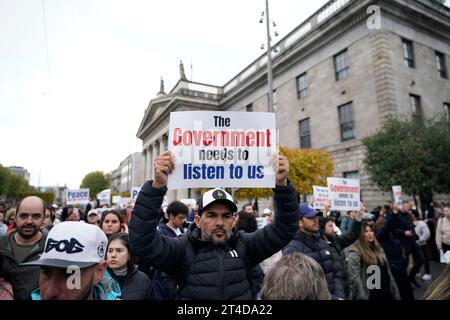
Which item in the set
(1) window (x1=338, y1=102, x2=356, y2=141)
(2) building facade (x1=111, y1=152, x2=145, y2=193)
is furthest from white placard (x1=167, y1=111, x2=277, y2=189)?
(2) building facade (x1=111, y1=152, x2=145, y2=193)

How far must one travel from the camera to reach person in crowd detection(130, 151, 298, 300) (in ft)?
6.64

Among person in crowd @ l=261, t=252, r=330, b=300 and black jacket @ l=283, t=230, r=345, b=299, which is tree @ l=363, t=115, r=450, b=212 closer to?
black jacket @ l=283, t=230, r=345, b=299

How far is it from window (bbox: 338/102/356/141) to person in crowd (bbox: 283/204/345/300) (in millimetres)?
16467

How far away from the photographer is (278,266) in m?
1.51

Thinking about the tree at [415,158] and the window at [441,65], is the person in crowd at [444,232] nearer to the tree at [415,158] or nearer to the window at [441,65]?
the tree at [415,158]

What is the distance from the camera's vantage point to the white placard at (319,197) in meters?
7.21

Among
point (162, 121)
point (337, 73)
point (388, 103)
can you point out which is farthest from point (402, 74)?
point (162, 121)

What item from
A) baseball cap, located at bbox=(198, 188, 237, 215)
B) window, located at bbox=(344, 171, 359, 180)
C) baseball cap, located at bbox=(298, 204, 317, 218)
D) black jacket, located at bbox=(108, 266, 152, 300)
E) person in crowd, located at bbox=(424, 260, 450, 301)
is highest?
window, located at bbox=(344, 171, 359, 180)

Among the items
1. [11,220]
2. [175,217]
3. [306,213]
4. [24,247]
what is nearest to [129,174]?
[11,220]

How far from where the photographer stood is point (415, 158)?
41.3 feet

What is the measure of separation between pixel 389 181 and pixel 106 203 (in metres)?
12.5

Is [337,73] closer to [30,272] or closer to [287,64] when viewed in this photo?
[287,64]

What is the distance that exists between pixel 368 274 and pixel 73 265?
3.36 meters
